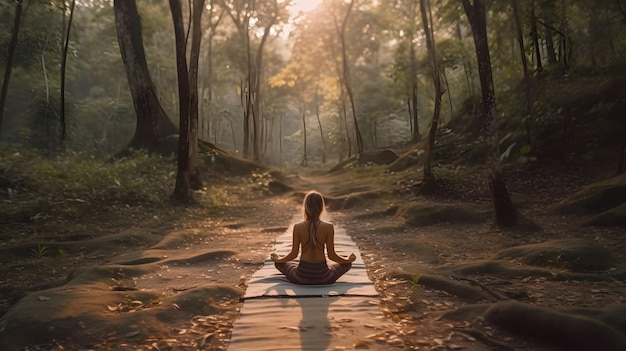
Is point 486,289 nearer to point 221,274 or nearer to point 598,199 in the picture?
point 221,274

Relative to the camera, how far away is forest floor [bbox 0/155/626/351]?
438 centimetres

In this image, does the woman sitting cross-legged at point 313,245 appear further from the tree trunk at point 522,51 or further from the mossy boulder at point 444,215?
the tree trunk at point 522,51

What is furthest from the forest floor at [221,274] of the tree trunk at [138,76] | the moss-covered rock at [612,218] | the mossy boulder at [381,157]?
the mossy boulder at [381,157]

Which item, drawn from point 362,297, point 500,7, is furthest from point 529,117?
point 362,297

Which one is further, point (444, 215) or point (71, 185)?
point (71, 185)

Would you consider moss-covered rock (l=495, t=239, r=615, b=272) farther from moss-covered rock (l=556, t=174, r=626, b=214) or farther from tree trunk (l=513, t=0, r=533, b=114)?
tree trunk (l=513, t=0, r=533, b=114)

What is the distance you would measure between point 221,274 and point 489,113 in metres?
6.32

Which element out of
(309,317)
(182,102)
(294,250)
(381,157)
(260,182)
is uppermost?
(182,102)

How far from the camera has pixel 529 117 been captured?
15.0 metres

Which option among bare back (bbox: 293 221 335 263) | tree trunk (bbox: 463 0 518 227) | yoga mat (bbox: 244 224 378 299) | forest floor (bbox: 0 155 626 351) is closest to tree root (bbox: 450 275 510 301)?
forest floor (bbox: 0 155 626 351)

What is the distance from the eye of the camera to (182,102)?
12898 mm

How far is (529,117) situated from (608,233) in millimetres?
7476

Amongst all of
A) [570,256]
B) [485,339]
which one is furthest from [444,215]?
[485,339]

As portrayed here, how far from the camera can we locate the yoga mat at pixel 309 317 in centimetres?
413
